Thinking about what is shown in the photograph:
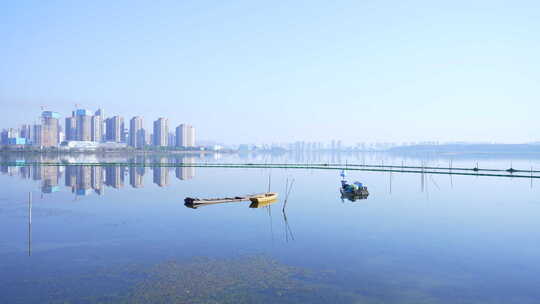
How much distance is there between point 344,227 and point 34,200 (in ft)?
116

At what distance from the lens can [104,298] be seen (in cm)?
1552

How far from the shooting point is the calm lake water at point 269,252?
1634 centimetres

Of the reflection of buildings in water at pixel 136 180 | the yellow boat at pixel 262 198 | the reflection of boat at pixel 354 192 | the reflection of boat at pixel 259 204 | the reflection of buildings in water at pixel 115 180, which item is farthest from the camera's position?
the reflection of buildings in water at pixel 136 180

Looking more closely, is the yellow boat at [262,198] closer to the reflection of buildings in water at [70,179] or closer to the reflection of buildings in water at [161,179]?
the reflection of buildings in water at [161,179]

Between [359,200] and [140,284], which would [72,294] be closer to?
[140,284]

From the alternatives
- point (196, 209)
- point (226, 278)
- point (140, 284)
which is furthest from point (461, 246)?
point (196, 209)

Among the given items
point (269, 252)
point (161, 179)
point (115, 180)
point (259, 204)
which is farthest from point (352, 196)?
point (115, 180)

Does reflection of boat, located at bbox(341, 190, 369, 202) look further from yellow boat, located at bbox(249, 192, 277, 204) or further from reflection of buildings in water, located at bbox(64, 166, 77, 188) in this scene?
reflection of buildings in water, located at bbox(64, 166, 77, 188)

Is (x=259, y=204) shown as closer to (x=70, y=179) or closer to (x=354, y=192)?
(x=354, y=192)

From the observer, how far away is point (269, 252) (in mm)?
22641

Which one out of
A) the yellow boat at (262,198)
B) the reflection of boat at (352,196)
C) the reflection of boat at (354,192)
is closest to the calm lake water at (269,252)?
the yellow boat at (262,198)

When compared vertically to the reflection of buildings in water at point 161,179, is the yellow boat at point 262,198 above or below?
above

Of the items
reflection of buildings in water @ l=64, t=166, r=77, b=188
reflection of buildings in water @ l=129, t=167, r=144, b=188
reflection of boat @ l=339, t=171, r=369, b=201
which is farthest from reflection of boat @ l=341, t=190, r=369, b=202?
reflection of buildings in water @ l=64, t=166, r=77, b=188

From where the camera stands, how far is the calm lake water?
16.3 metres
